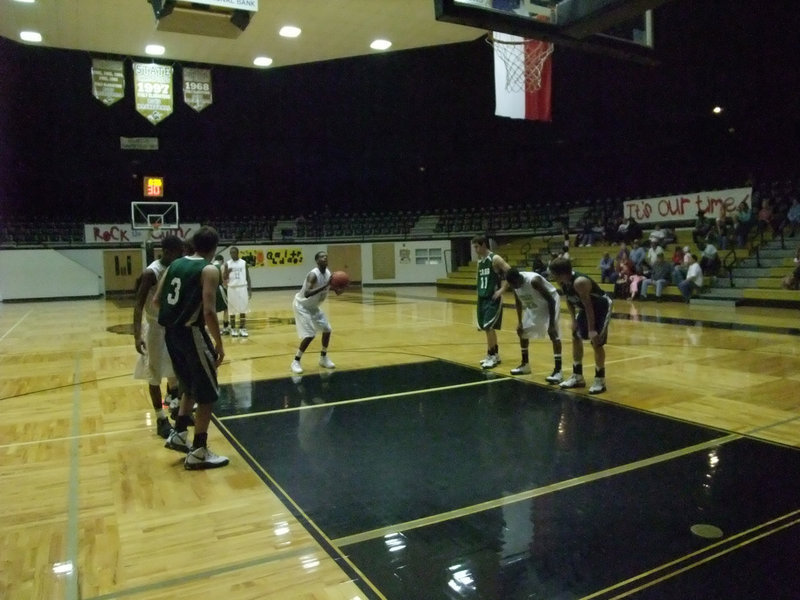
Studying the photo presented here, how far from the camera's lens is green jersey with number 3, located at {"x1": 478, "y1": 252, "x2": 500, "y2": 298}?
7504 millimetres

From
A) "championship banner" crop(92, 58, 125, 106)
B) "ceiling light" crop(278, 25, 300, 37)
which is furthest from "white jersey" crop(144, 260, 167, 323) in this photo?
"championship banner" crop(92, 58, 125, 106)

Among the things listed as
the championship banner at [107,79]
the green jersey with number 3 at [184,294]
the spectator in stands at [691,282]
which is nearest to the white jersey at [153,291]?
the green jersey with number 3 at [184,294]

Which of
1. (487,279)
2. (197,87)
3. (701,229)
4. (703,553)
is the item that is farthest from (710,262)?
(703,553)

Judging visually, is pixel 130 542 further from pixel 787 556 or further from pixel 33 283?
pixel 33 283

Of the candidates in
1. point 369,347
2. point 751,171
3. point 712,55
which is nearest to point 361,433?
point 369,347

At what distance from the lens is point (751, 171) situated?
19.1 metres

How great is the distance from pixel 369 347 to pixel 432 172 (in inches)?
838

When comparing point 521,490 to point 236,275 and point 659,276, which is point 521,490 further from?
point 659,276

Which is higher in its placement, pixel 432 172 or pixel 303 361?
pixel 432 172

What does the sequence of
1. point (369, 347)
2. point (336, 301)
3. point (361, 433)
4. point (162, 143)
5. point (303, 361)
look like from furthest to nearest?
point (162, 143), point (336, 301), point (369, 347), point (303, 361), point (361, 433)

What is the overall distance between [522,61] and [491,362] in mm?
4402

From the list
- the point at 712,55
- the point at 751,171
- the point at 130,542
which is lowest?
the point at 130,542

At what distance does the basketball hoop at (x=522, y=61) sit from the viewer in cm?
882

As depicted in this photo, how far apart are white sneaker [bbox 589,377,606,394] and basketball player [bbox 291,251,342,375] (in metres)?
3.21
